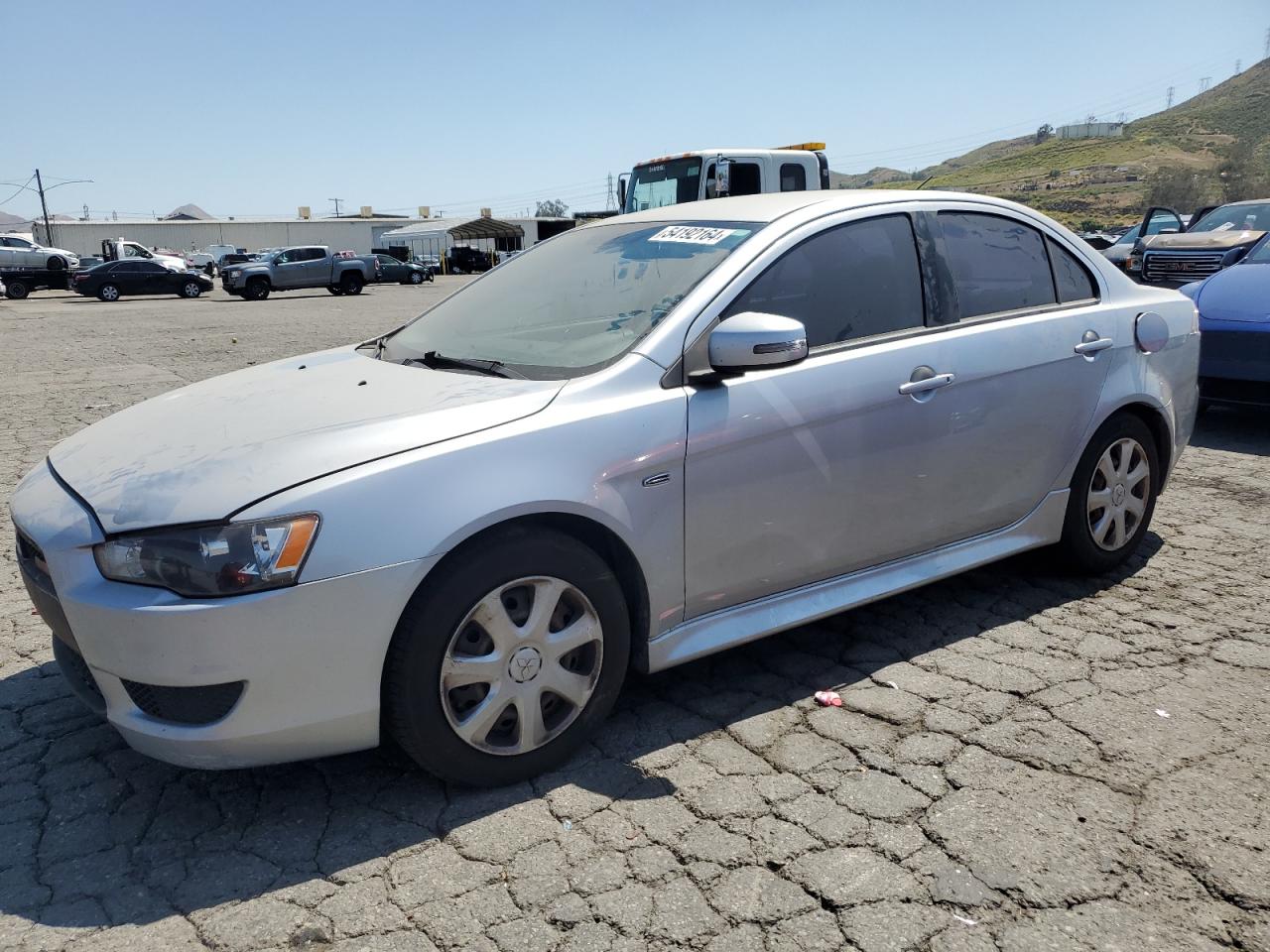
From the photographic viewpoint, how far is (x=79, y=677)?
2.66 m

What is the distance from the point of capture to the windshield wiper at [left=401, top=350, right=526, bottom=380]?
10.0 feet

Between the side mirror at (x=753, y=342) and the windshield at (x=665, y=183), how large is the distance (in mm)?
11399

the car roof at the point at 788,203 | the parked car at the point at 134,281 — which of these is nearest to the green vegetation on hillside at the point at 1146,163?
the parked car at the point at 134,281

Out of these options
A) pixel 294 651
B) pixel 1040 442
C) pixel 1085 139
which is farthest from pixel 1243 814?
pixel 1085 139

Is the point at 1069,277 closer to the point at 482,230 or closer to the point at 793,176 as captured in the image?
the point at 793,176

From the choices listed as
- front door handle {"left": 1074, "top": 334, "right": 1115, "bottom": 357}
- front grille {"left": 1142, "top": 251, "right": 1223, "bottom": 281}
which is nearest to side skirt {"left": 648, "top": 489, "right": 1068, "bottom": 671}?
front door handle {"left": 1074, "top": 334, "right": 1115, "bottom": 357}

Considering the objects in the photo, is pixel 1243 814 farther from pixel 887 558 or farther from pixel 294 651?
pixel 294 651

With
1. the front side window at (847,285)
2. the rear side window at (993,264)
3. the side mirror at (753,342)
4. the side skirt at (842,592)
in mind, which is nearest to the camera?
the side mirror at (753,342)

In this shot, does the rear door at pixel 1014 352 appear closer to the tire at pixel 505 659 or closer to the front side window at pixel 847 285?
the front side window at pixel 847 285

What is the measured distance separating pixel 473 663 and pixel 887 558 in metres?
1.62

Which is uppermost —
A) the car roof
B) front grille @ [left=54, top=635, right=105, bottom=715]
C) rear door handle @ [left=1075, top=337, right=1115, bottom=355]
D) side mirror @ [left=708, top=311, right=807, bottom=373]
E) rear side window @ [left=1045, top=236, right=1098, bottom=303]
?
the car roof

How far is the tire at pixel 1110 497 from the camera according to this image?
404 centimetres

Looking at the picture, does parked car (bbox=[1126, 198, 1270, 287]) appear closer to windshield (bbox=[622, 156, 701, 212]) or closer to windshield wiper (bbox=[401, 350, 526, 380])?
windshield (bbox=[622, 156, 701, 212])

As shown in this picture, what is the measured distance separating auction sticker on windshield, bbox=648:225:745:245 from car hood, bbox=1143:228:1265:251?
10809mm
